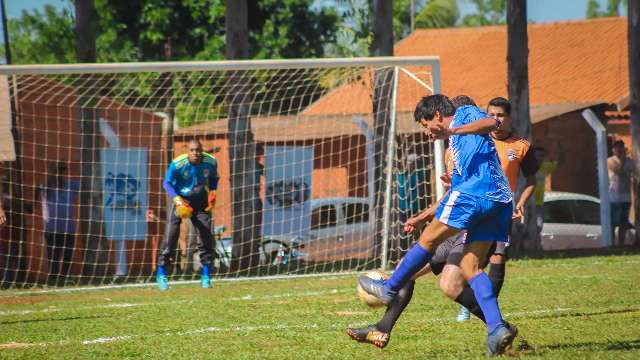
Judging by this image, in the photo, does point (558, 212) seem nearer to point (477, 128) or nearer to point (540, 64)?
point (540, 64)

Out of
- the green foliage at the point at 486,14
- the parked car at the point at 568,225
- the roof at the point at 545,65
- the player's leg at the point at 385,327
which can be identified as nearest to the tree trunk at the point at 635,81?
the parked car at the point at 568,225

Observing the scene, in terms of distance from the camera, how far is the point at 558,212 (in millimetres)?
22156

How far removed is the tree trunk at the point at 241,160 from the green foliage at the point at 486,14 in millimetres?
56167

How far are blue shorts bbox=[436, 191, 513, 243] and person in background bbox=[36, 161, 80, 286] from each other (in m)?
10.6

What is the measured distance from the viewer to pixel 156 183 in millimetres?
20672

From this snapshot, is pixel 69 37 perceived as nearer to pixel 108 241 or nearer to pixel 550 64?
pixel 550 64

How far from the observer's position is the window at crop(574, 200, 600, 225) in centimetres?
2238

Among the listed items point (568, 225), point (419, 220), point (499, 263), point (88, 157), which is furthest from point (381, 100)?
point (419, 220)

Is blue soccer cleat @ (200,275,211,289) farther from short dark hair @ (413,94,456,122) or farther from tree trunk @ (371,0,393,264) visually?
short dark hair @ (413,94,456,122)

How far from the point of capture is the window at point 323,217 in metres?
19.1

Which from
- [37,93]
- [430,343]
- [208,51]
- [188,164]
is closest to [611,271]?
[188,164]

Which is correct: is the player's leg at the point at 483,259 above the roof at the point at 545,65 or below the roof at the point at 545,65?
below

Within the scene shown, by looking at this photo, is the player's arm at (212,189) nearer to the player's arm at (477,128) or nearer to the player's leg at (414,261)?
the player's leg at (414,261)

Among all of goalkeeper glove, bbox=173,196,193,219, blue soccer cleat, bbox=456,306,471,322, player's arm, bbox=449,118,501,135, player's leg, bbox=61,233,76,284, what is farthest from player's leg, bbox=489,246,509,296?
player's leg, bbox=61,233,76,284
